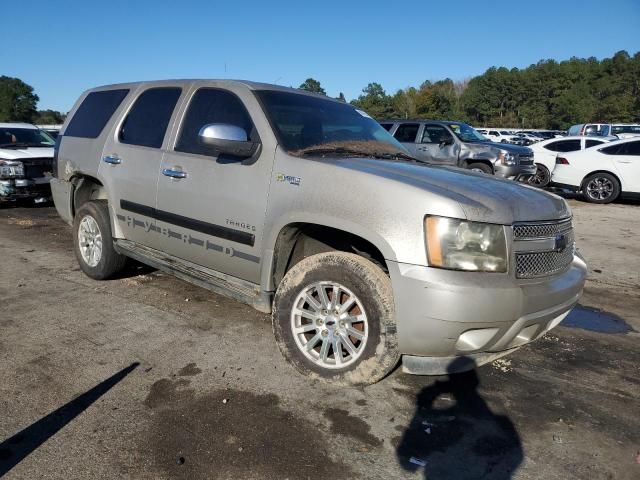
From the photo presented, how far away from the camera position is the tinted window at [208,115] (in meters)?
3.80

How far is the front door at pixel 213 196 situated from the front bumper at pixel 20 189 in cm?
658

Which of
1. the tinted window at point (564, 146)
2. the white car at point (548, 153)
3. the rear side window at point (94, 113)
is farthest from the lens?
the tinted window at point (564, 146)

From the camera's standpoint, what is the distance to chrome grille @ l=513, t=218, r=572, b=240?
2.83m

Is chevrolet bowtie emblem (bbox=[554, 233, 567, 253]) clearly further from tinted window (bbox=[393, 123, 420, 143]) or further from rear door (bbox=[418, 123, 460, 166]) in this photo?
tinted window (bbox=[393, 123, 420, 143])

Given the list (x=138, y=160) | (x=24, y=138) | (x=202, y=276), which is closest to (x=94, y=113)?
(x=138, y=160)

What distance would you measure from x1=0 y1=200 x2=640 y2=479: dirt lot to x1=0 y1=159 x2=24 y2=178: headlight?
5610mm

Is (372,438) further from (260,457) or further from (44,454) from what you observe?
(44,454)

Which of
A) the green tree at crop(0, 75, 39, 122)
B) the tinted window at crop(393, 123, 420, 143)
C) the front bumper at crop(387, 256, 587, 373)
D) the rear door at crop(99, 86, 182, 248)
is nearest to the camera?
the front bumper at crop(387, 256, 587, 373)

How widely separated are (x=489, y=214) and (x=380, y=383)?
129cm

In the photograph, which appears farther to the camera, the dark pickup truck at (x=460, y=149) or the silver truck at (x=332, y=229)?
the dark pickup truck at (x=460, y=149)

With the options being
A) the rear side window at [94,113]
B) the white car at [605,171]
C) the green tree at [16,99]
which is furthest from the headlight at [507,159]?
the green tree at [16,99]

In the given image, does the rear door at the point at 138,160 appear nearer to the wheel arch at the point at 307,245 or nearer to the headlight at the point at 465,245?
the wheel arch at the point at 307,245

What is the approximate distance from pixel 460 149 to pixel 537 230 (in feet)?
34.4

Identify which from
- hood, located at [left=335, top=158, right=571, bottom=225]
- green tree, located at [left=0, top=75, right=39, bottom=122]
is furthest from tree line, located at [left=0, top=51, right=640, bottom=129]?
hood, located at [left=335, top=158, right=571, bottom=225]
